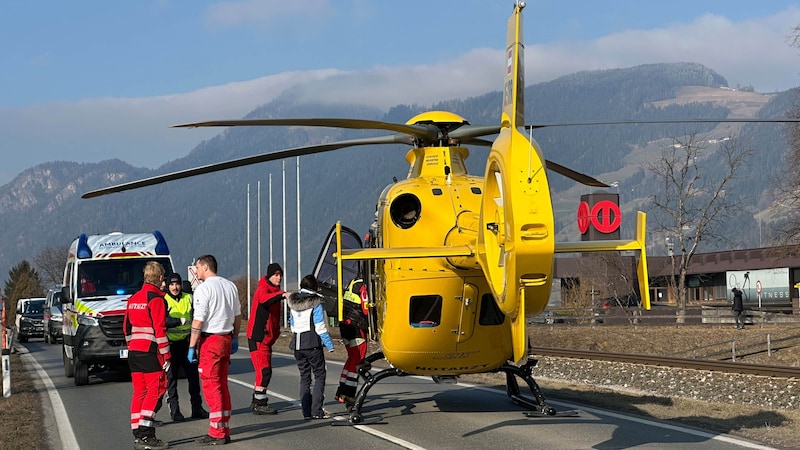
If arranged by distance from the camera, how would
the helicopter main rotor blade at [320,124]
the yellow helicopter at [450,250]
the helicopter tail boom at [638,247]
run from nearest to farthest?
the yellow helicopter at [450,250] < the helicopter tail boom at [638,247] < the helicopter main rotor blade at [320,124]

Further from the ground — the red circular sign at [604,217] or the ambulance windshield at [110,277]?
the red circular sign at [604,217]

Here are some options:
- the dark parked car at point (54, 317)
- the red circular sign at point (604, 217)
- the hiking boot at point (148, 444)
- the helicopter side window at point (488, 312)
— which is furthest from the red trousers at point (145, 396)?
the red circular sign at point (604, 217)

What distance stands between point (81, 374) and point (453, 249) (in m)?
11.9

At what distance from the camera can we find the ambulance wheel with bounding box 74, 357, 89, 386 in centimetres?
2036

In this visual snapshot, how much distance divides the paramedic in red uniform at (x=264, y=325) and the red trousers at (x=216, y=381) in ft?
6.71

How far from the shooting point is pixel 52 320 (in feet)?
138

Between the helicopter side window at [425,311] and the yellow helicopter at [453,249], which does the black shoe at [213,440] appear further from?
the helicopter side window at [425,311]

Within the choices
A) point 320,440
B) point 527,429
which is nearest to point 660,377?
point 527,429

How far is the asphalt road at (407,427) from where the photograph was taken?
11.4 metres

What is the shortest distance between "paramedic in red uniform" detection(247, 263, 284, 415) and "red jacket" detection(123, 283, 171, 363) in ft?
7.11

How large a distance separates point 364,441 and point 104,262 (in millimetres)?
11527

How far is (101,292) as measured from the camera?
21.3 m

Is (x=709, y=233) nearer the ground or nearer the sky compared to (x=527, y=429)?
nearer the sky

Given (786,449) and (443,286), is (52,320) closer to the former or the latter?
(443,286)
